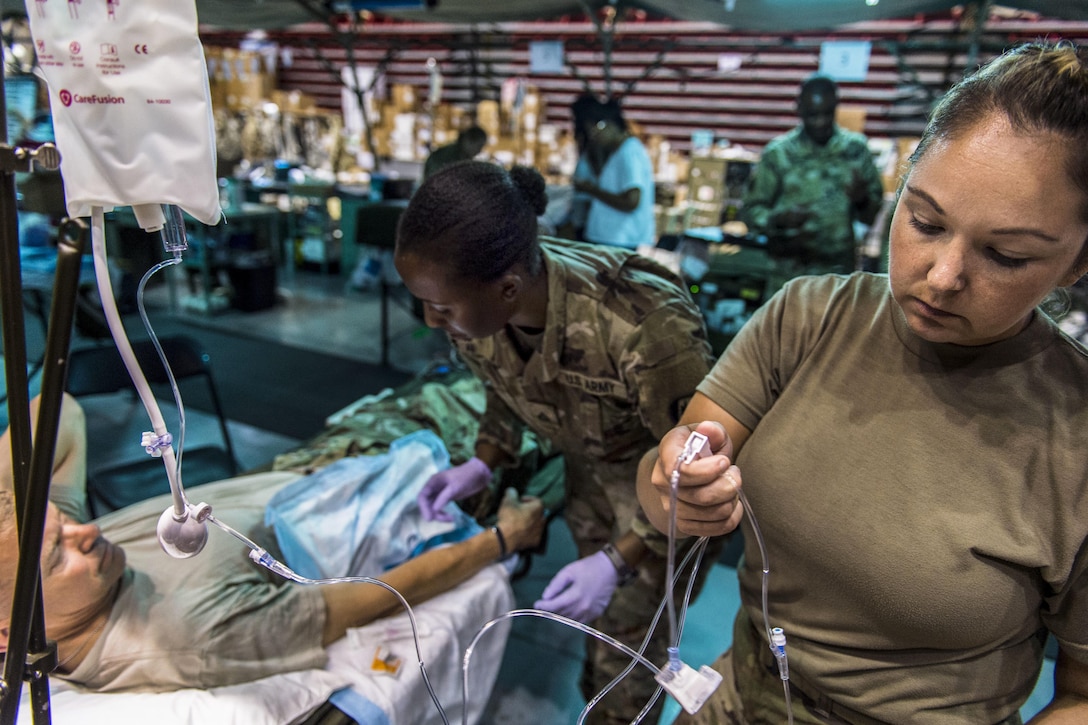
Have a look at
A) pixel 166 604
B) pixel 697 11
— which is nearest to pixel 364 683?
pixel 166 604

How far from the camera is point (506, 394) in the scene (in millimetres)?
1688

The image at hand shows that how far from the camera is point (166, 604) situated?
132 centimetres

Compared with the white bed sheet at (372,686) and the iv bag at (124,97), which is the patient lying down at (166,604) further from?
the iv bag at (124,97)

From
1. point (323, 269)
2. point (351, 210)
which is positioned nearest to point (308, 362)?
point (351, 210)

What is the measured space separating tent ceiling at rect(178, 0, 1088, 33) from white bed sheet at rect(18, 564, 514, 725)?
3444 mm

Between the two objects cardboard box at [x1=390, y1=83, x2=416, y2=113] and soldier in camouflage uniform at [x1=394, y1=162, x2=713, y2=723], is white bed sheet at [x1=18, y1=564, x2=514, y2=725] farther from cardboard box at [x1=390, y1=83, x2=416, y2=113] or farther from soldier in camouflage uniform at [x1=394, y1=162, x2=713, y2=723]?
cardboard box at [x1=390, y1=83, x2=416, y2=113]

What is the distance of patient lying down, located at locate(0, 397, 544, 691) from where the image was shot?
1202 millimetres

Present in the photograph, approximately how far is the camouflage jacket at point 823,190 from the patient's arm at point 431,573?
2546mm

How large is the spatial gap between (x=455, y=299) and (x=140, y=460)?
178 cm

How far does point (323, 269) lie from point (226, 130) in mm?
2048

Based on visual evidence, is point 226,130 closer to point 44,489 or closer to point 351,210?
point 351,210

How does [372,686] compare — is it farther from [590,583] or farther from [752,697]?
[752,697]

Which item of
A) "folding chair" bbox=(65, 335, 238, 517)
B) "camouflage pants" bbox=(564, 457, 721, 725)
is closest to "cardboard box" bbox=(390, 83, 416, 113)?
"folding chair" bbox=(65, 335, 238, 517)

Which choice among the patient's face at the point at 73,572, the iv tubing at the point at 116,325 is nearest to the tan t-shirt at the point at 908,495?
the iv tubing at the point at 116,325
